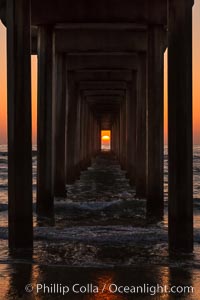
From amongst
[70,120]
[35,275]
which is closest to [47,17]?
[35,275]

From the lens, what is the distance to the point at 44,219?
14383mm

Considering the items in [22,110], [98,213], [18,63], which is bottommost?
[98,213]

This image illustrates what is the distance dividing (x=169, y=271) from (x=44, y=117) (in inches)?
266

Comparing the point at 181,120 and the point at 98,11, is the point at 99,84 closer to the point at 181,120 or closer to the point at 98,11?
the point at 98,11

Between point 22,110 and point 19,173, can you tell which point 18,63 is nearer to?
point 22,110

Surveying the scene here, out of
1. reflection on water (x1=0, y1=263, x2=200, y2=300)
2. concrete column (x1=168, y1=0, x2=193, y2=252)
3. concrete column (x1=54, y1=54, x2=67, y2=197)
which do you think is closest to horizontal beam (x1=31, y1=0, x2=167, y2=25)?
concrete column (x1=54, y1=54, x2=67, y2=197)

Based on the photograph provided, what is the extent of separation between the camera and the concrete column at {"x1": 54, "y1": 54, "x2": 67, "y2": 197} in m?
19.0

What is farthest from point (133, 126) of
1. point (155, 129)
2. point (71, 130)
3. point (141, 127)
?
point (155, 129)

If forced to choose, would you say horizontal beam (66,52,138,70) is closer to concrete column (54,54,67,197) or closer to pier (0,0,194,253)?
pier (0,0,194,253)

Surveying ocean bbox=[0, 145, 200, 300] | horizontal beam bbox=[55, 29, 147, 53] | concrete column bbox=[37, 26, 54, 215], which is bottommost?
ocean bbox=[0, 145, 200, 300]

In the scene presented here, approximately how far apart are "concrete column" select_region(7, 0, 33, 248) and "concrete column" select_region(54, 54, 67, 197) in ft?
32.0

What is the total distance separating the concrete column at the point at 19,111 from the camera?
358 inches

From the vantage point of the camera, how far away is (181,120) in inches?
Result: 357

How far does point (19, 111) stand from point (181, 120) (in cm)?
253
